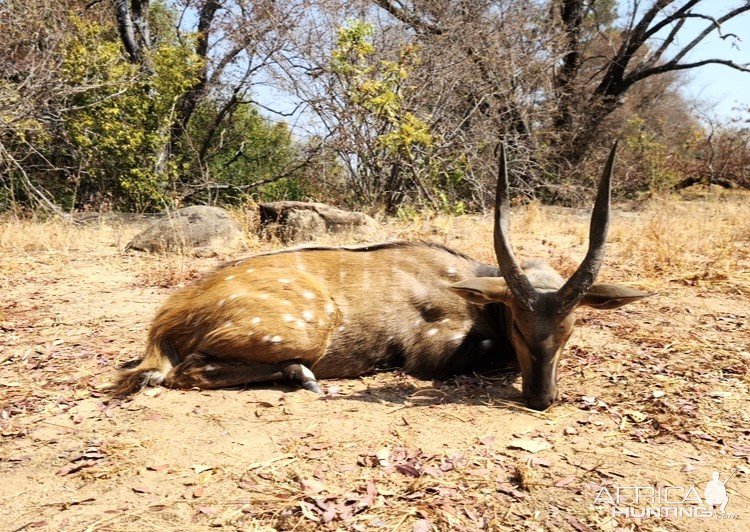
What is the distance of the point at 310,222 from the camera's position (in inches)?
352

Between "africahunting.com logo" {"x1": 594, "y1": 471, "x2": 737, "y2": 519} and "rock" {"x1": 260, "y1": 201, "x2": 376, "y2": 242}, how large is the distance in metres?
6.17

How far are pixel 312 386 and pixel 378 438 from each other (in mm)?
994

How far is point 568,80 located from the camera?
51.6ft

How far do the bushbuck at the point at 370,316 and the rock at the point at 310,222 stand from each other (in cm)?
365

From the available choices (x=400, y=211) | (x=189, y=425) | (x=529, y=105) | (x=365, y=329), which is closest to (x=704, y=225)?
(x=400, y=211)

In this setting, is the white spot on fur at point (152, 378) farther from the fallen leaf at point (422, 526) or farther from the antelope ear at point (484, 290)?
the fallen leaf at point (422, 526)

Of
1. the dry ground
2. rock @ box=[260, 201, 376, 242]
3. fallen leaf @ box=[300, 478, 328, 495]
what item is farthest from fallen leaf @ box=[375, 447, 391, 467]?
rock @ box=[260, 201, 376, 242]

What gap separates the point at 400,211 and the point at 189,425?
698 centimetres

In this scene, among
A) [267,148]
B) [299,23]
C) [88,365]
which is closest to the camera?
[88,365]

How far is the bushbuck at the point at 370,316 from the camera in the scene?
404 centimetres

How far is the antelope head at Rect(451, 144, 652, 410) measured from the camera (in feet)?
13.0

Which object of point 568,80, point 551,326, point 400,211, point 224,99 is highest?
point 568,80

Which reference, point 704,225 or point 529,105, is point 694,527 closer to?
point 704,225

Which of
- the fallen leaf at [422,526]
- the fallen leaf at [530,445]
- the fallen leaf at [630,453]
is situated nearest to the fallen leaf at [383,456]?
the fallen leaf at [422,526]
